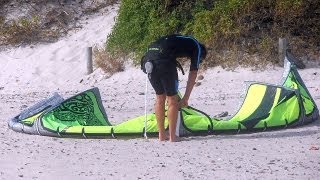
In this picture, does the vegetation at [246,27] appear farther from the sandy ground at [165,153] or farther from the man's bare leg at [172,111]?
the man's bare leg at [172,111]

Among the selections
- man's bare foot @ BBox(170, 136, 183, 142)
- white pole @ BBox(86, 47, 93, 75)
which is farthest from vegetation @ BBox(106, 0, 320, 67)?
man's bare foot @ BBox(170, 136, 183, 142)

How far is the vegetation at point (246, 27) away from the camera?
52.5 ft

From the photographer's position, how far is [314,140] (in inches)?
362

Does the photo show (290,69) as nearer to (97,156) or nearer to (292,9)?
(97,156)

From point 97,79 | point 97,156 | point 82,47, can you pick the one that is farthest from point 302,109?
point 82,47

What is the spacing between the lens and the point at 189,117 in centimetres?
964

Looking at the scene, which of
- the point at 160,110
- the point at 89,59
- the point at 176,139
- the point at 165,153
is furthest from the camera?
the point at 89,59

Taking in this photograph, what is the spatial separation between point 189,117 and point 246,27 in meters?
7.10

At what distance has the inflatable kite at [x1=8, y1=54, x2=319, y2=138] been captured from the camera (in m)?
9.63

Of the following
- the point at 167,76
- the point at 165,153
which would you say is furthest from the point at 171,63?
the point at 165,153

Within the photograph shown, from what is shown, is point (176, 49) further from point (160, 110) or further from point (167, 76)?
point (160, 110)

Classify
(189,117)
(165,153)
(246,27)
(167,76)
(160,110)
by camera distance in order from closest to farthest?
(165,153), (167,76), (160,110), (189,117), (246,27)

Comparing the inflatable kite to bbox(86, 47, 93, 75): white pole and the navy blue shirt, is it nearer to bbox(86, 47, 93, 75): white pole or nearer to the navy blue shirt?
the navy blue shirt

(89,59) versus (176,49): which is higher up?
(89,59)
